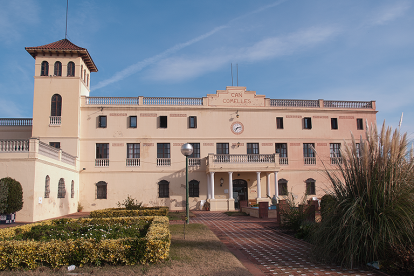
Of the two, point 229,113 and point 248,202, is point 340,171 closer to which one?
point 248,202

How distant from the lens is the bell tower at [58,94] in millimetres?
25328

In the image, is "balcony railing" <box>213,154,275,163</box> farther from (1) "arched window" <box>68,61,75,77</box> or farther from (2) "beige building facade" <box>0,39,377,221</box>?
(1) "arched window" <box>68,61,75,77</box>

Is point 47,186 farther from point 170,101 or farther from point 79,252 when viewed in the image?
point 79,252

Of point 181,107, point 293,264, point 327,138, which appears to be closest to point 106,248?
point 293,264

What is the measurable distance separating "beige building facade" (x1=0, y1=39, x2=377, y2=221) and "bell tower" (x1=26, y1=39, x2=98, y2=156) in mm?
75

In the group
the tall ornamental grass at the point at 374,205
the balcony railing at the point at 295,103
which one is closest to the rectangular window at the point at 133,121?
the balcony railing at the point at 295,103

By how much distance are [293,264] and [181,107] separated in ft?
70.4

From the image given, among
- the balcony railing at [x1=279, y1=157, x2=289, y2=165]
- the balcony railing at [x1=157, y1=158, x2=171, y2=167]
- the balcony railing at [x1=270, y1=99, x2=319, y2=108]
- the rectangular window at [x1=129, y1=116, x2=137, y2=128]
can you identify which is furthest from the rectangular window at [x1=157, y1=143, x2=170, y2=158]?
the balcony railing at [x1=270, y1=99, x2=319, y2=108]

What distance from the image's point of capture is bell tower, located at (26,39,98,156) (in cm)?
2533

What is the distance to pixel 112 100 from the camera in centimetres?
2716

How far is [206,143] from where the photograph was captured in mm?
27234

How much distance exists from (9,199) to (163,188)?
12.2m

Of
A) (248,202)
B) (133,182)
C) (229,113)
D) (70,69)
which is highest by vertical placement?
(70,69)

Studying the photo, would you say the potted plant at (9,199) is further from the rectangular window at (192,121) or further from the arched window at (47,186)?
the rectangular window at (192,121)
